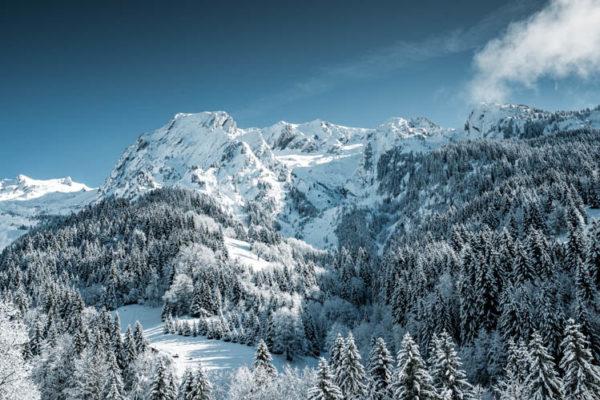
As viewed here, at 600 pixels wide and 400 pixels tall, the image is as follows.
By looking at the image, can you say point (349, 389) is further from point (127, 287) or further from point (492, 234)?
point (127, 287)

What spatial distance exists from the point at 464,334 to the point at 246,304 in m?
79.4

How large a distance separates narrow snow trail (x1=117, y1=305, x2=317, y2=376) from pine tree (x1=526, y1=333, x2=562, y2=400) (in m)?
52.7

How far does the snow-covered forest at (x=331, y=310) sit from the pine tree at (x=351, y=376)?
125 millimetres

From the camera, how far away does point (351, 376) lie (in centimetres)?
3791

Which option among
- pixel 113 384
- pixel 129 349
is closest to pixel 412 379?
pixel 113 384

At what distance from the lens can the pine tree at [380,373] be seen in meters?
Answer: 37.8

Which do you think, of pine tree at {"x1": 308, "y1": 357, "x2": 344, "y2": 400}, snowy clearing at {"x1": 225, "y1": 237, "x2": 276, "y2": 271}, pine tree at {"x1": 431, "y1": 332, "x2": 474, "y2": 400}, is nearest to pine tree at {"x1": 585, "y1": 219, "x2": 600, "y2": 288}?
pine tree at {"x1": 431, "y1": 332, "x2": 474, "y2": 400}

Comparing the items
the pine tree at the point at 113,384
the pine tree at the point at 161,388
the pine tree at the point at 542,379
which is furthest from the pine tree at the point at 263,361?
the pine tree at the point at 542,379

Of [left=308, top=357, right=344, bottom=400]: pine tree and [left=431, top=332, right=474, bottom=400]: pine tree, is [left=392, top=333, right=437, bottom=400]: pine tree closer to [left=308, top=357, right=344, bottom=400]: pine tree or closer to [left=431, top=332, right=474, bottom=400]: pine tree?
[left=431, top=332, right=474, bottom=400]: pine tree

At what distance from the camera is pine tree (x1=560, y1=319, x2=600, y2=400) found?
1339 inches

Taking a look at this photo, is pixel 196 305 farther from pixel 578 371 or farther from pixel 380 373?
pixel 578 371

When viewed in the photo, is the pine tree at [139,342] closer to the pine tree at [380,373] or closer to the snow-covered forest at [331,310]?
the snow-covered forest at [331,310]

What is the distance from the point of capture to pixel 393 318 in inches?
3612

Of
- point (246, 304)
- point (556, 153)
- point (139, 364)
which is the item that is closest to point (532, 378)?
point (139, 364)
